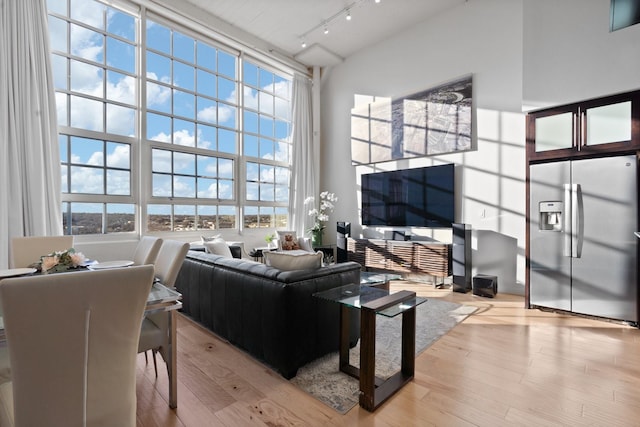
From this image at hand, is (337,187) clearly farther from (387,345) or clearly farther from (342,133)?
(387,345)

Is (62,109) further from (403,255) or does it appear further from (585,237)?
(585,237)

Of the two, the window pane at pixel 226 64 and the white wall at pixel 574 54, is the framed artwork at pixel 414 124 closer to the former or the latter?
the white wall at pixel 574 54

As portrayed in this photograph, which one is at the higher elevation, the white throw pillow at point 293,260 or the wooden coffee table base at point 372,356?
the white throw pillow at point 293,260

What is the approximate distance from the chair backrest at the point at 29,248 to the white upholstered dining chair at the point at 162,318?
1.02m

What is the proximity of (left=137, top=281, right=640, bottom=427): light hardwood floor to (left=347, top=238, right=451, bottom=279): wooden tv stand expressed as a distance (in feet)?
5.44

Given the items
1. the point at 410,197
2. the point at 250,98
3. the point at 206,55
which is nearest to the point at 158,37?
the point at 206,55

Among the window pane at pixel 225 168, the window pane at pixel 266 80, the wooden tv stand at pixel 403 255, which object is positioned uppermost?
the window pane at pixel 266 80

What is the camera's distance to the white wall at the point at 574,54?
9.75 feet

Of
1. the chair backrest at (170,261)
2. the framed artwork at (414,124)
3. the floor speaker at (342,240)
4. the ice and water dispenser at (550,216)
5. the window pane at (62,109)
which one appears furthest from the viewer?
the floor speaker at (342,240)

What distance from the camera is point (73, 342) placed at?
99 cm

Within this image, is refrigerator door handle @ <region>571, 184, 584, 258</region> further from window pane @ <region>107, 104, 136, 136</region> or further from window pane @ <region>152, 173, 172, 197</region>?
window pane @ <region>107, 104, 136, 136</region>

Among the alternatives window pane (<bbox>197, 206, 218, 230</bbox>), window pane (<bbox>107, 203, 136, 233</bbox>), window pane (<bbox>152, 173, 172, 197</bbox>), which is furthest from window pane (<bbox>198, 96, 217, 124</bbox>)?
window pane (<bbox>107, 203, 136, 233</bbox>)

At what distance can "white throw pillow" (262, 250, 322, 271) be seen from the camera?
221cm

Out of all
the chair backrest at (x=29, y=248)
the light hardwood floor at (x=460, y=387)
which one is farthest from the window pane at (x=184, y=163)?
the light hardwood floor at (x=460, y=387)
